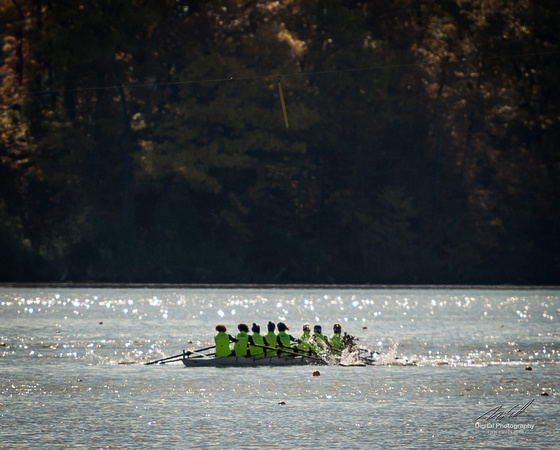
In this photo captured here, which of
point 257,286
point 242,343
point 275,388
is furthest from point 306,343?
point 257,286

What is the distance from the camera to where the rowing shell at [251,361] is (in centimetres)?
3575

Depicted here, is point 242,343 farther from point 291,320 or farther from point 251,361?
point 291,320

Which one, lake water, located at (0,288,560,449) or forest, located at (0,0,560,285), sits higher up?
forest, located at (0,0,560,285)

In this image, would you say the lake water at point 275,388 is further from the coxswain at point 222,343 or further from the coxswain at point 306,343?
the coxswain at point 306,343

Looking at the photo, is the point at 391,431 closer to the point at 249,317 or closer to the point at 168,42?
the point at 249,317

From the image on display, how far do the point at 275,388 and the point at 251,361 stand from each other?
5617mm

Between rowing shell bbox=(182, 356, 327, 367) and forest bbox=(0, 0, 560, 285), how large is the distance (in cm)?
4493

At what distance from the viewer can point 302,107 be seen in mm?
82250

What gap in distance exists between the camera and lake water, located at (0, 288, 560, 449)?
23141mm

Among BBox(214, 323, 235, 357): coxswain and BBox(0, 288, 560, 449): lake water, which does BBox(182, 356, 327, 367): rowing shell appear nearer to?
BBox(214, 323, 235, 357): coxswain

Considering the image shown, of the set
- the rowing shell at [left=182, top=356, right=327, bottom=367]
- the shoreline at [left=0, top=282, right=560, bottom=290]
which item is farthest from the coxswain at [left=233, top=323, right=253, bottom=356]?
the shoreline at [left=0, top=282, right=560, bottom=290]

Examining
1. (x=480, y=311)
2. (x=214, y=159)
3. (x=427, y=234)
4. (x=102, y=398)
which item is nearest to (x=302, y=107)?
(x=214, y=159)

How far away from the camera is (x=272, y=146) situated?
272 ft

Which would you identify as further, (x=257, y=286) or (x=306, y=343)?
(x=257, y=286)
